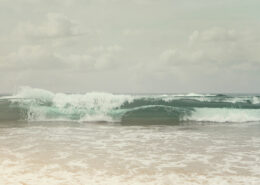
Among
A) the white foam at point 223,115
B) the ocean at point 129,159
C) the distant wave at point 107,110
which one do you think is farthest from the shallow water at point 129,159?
the distant wave at point 107,110

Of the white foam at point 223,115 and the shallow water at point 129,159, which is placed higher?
the white foam at point 223,115

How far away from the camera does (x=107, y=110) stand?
21953 millimetres

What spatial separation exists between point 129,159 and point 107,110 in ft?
46.2

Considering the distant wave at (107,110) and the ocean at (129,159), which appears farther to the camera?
the distant wave at (107,110)

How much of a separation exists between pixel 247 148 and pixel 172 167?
343 cm

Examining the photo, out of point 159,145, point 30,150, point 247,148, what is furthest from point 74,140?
point 247,148

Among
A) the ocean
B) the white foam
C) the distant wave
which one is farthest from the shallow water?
the distant wave

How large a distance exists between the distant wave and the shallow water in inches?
310

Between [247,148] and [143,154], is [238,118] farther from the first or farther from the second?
[143,154]

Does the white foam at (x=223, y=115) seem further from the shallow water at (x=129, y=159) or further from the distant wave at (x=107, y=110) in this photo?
the shallow water at (x=129, y=159)

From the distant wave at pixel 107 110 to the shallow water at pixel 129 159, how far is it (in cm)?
787

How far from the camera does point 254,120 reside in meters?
19.4

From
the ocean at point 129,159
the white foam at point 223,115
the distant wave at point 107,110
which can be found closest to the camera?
the ocean at point 129,159

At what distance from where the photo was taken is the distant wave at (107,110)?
1987cm
